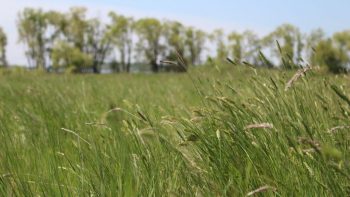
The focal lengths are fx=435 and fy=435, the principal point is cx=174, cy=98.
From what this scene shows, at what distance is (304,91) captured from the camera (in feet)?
6.07

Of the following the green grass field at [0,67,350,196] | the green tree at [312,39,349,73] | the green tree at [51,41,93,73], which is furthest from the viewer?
the green tree at [51,41,93,73]

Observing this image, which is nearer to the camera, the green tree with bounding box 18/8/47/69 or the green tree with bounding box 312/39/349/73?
the green tree with bounding box 312/39/349/73

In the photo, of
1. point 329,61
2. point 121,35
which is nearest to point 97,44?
point 121,35

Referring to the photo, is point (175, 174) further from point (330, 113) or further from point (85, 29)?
point (85, 29)

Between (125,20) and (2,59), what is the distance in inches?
885

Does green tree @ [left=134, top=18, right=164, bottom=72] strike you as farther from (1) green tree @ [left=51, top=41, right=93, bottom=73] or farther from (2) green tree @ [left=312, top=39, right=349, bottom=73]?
(2) green tree @ [left=312, top=39, right=349, bottom=73]

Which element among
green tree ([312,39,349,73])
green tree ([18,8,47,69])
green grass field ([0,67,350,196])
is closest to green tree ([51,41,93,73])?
green tree ([18,8,47,69])

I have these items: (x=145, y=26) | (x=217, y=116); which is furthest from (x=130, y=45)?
(x=217, y=116)

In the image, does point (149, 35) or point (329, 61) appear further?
point (149, 35)

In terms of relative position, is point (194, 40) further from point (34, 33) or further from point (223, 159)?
point (223, 159)

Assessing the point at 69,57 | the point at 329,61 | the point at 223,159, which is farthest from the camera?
the point at 69,57

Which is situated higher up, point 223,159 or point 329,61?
point 329,61

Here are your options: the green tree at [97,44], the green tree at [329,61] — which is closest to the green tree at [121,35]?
the green tree at [97,44]

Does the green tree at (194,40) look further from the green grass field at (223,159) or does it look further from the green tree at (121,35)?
the green grass field at (223,159)
